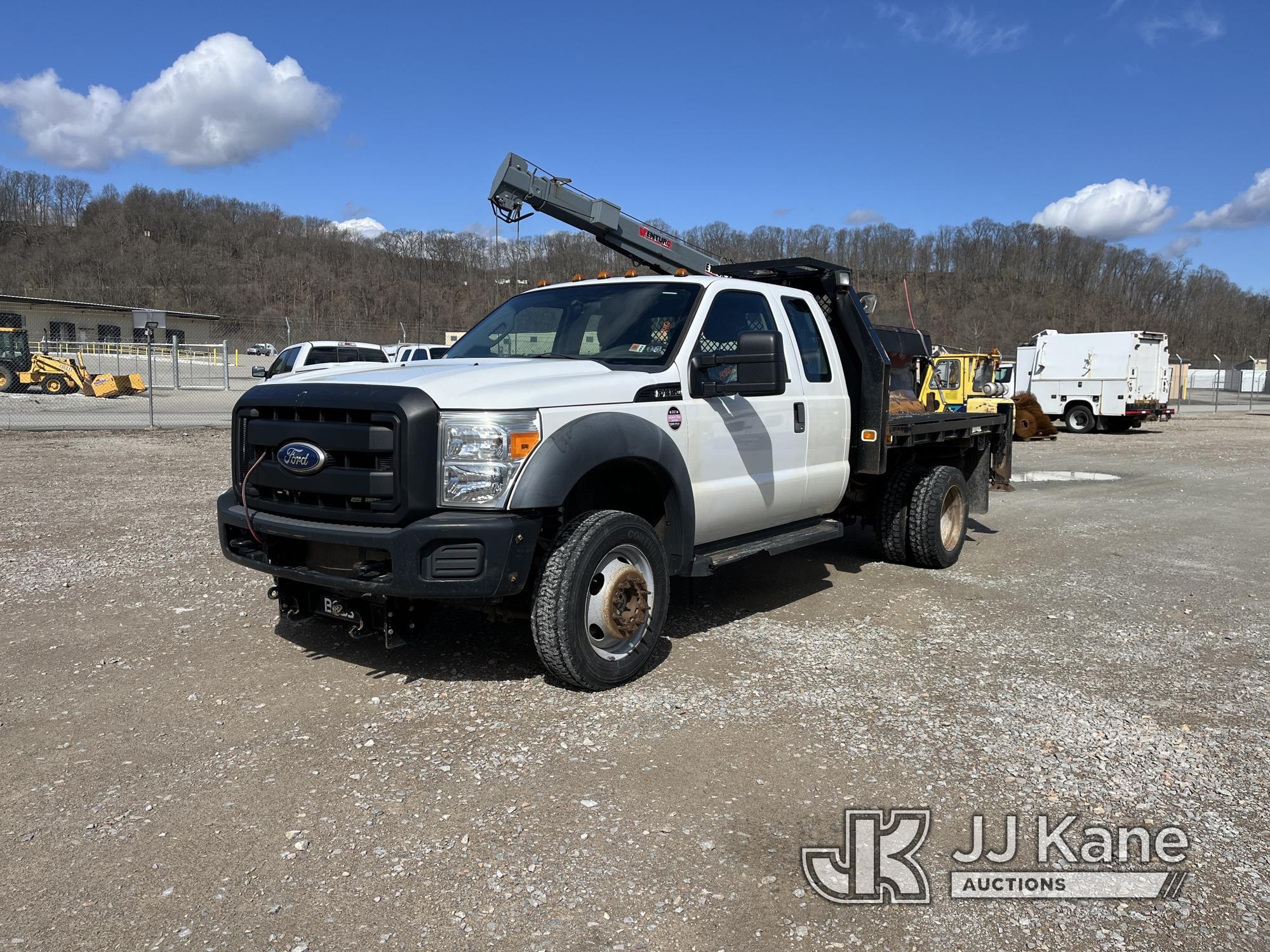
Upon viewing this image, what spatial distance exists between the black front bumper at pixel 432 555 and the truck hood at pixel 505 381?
512 millimetres

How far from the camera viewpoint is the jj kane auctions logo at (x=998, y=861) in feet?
9.57

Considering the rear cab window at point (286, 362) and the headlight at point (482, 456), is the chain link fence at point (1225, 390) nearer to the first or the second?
the rear cab window at point (286, 362)

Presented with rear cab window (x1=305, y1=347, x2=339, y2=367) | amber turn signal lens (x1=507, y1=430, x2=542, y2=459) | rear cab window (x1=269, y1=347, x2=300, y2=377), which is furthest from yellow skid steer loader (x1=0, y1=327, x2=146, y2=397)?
amber turn signal lens (x1=507, y1=430, x2=542, y2=459)

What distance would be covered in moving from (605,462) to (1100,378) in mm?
23734

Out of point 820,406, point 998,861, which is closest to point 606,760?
point 998,861

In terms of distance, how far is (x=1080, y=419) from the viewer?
987 inches

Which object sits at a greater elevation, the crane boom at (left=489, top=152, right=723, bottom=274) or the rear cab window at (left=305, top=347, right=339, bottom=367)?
the crane boom at (left=489, top=152, right=723, bottom=274)

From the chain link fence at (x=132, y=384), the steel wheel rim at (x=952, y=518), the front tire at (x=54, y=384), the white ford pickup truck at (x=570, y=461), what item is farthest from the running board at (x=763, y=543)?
the front tire at (x=54, y=384)

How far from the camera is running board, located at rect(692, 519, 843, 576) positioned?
5047mm

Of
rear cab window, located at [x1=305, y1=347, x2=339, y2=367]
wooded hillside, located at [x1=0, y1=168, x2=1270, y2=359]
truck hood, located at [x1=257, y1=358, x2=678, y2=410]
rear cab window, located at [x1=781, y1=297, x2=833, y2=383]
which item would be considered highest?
wooded hillside, located at [x1=0, y1=168, x2=1270, y2=359]

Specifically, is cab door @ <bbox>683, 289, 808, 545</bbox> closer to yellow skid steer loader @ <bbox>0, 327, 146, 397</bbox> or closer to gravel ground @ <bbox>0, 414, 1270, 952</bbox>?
gravel ground @ <bbox>0, 414, 1270, 952</bbox>

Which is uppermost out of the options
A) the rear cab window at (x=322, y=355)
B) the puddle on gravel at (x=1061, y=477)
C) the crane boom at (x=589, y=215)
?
the crane boom at (x=589, y=215)

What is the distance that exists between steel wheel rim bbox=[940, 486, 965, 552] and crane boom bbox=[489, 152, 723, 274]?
6.47 m

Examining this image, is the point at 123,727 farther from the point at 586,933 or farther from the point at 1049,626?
the point at 1049,626
